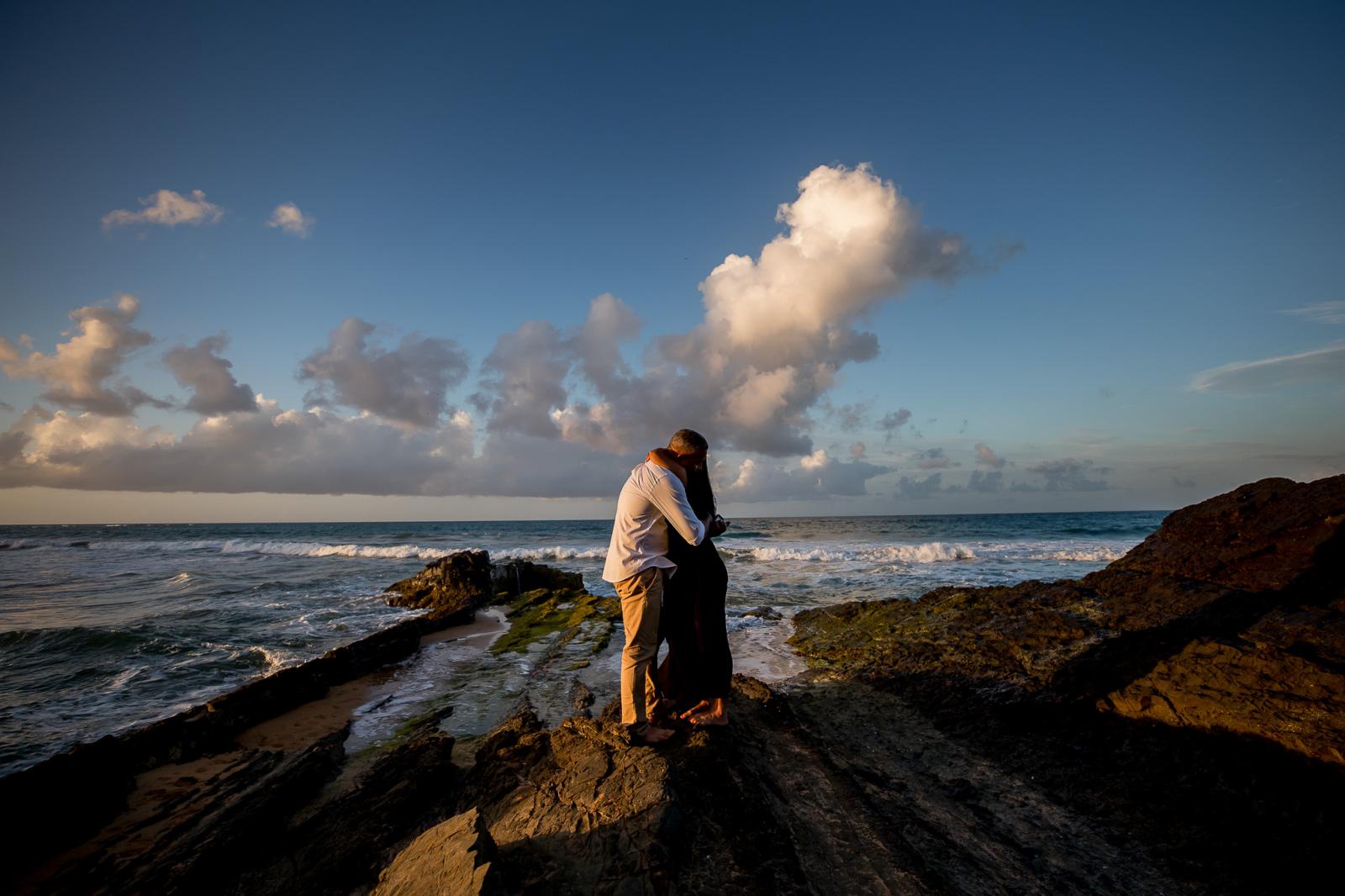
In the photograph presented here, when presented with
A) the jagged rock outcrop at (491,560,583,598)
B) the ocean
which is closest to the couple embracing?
the ocean

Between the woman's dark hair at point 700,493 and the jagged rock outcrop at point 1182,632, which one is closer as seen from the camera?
the jagged rock outcrop at point 1182,632

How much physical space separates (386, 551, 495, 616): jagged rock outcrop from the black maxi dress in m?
10.1

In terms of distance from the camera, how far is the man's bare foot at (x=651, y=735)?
4289mm

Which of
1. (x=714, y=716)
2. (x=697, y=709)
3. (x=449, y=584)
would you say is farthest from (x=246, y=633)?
(x=714, y=716)

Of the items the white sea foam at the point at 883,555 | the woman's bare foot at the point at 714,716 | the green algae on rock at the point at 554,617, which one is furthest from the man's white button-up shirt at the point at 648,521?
the white sea foam at the point at 883,555

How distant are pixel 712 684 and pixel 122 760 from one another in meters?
5.11

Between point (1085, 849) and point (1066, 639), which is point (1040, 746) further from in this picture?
point (1066, 639)

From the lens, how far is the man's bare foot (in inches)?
169

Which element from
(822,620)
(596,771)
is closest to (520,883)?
(596,771)

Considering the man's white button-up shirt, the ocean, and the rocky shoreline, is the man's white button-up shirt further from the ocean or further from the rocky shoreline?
the ocean

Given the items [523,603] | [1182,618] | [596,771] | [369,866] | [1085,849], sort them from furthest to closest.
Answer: [523,603]
[1182,618]
[596,771]
[1085,849]
[369,866]

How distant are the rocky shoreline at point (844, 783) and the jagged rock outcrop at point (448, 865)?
0.04 ft

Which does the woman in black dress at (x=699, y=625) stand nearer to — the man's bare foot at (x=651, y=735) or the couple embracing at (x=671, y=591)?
the couple embracing at (x=671, y=591)

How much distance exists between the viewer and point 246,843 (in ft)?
11.8
